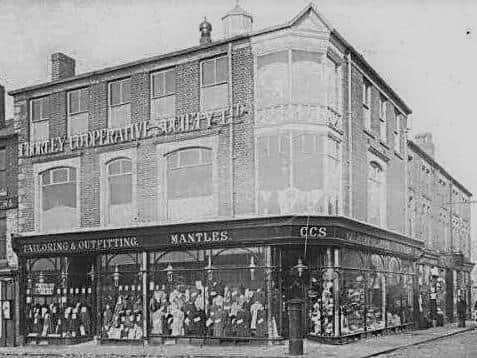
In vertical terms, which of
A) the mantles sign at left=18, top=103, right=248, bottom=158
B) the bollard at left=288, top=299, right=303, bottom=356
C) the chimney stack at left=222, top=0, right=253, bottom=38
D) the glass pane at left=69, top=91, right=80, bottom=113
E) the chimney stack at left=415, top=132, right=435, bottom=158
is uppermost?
the chimney stack at left=222, top=0, right=253, bottom=38

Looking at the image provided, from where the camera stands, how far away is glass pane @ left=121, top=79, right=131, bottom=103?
70.6 ft

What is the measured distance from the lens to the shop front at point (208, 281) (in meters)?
18.5

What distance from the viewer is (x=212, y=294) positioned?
62.9ft

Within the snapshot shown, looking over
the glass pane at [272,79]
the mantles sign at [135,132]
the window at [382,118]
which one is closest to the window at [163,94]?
the mantles sign at [135,132]

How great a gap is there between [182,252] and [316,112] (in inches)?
211

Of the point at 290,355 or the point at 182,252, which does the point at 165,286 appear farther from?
the point at 290,355

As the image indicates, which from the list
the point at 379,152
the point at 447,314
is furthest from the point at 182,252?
the point at 447,314

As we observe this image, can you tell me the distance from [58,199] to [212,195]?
5.68 m

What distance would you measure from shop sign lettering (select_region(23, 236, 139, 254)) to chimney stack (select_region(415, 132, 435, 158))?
22.3 meters

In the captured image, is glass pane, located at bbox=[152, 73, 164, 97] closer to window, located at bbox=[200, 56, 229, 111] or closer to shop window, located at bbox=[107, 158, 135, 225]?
window, located at bbox=[200, 56, 229, 111]

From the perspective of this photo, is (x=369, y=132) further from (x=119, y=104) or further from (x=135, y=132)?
(x=119, y=104)

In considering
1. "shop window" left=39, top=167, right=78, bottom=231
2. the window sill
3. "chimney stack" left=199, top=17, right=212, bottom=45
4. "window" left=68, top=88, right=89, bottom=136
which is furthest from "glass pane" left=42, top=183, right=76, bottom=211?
the window sill

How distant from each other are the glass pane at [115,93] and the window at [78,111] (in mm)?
917

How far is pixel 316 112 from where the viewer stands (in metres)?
19.0
